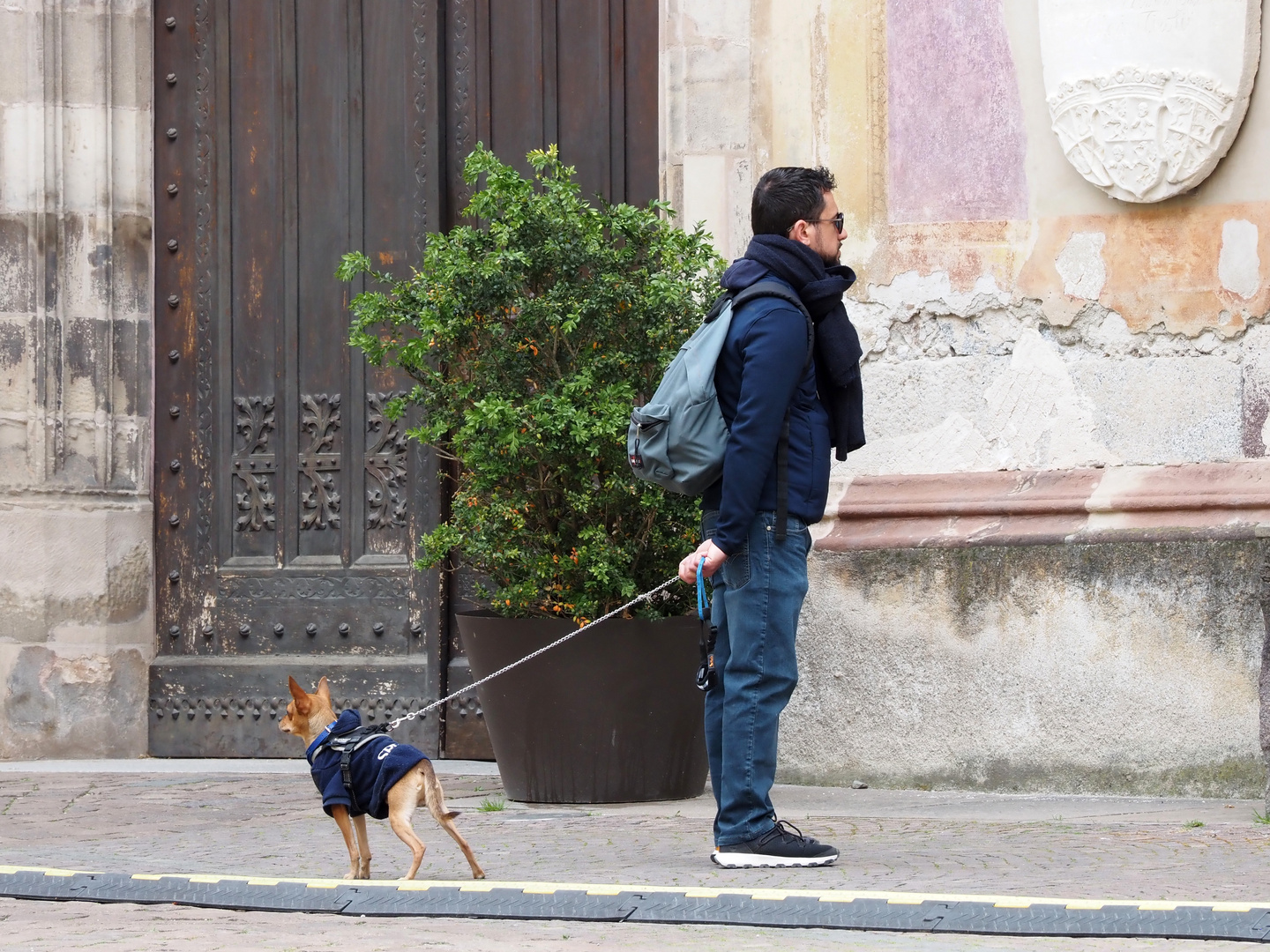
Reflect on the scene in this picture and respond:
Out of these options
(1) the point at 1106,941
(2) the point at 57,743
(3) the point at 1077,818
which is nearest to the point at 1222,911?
(1) the point at 1106,941

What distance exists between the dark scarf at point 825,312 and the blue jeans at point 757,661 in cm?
34

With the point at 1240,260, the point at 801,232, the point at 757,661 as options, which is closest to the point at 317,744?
the point at 757,661

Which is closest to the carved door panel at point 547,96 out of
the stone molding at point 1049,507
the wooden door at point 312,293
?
the wooden door at point 312,293

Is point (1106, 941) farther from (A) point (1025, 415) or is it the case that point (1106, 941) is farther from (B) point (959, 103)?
(B) point (959, 103)

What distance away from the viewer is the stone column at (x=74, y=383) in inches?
322

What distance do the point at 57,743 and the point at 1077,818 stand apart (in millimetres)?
4534

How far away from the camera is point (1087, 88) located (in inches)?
Answer: 254

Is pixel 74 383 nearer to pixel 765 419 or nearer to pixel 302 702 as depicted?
pixel 302 702

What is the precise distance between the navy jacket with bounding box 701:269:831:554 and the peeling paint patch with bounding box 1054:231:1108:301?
208 centimetres

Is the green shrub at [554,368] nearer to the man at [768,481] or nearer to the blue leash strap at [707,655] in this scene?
the blue leash strap at [707,655]

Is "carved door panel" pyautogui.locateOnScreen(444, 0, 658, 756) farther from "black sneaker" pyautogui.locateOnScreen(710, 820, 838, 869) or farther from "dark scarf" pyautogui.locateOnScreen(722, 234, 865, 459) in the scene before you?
"black sneaker" pyautogui.locateOnScreen(710, 820, 838, 869)

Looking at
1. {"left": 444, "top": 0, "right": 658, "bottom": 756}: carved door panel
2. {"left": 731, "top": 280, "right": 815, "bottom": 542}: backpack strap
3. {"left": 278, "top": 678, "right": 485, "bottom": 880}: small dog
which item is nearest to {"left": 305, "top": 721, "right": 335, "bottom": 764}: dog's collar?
{"left": 278, "top": 678, "right": 485, "bottom": 880}: small dog

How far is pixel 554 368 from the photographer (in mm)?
6289

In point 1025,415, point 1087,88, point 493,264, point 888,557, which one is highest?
point 1087,88
